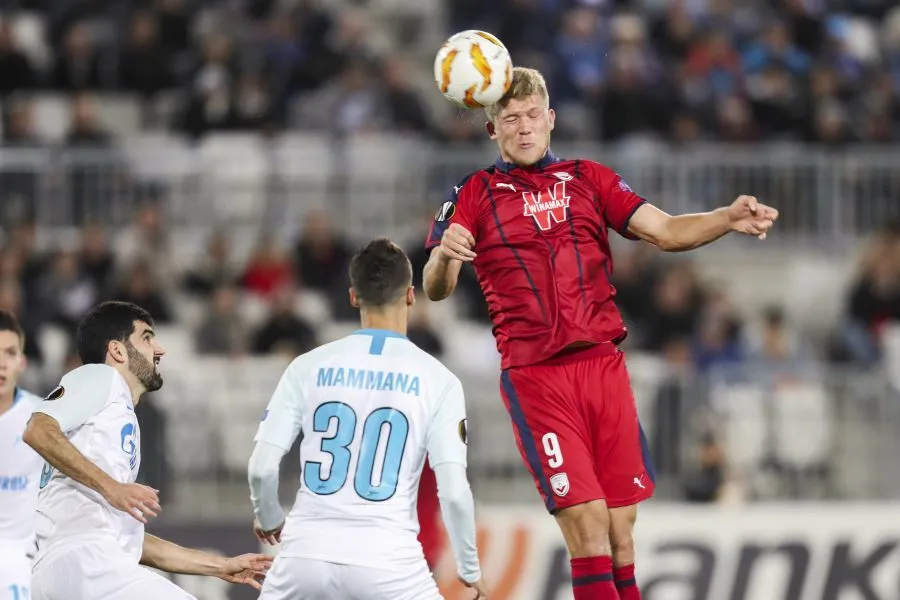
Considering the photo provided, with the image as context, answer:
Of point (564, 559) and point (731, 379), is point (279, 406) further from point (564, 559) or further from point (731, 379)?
point (731, 379)

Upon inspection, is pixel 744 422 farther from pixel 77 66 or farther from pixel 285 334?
pixel 77 66

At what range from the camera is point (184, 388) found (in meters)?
13.5

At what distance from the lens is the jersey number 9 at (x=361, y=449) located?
659 cm

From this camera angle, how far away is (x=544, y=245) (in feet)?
25.0

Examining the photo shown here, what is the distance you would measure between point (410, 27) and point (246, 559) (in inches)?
492

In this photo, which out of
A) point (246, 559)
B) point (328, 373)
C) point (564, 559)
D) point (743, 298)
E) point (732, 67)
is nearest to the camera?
point (328, 373)

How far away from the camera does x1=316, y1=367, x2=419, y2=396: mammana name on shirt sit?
664cm

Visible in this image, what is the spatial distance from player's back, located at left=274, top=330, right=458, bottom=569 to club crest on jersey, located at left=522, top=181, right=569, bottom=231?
123 centimetres

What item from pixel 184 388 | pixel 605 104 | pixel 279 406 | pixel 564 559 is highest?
pixel 605 104

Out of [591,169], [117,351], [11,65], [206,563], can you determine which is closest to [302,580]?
[206,563]

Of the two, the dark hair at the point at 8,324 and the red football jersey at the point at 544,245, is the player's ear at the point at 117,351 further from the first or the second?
the red football jersey at the point at 544,245

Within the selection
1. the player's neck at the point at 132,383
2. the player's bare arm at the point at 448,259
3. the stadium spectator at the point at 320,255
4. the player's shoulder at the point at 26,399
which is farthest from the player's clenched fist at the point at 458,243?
the stadium spectator at the point at 320,255

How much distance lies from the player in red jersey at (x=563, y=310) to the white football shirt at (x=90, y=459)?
1.50 meters

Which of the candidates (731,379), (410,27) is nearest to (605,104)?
(410,27)
